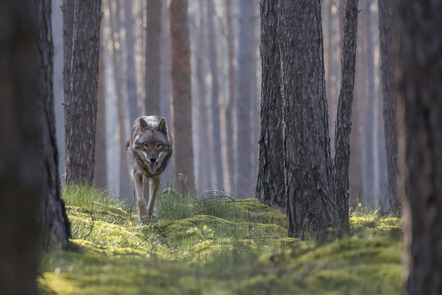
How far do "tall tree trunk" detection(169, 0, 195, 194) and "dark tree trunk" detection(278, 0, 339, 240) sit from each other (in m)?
12.5

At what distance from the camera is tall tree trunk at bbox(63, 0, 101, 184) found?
12.0 m

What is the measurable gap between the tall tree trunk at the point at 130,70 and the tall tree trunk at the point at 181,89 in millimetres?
7259

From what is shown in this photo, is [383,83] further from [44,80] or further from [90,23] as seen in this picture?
[44,80]

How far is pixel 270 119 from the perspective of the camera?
1098 cm

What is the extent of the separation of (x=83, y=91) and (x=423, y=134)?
948cm

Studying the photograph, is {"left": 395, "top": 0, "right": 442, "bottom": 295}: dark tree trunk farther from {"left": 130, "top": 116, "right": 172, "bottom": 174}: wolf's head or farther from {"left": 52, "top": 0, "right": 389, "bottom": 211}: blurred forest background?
{"left": 52, "top": 0, "right": 389, "bottom": 211}: blurred forest background

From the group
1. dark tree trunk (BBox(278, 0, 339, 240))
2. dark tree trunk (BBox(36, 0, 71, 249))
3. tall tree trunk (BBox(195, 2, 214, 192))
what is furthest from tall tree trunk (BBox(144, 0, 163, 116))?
tall tree trunk (BBox(195, 2, 214, 192))

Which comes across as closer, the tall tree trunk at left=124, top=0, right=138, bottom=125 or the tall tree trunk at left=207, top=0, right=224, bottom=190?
the tall tree trunk at left=124, top=0, right=138, bottom=125

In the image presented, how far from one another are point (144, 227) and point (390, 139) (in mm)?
8890

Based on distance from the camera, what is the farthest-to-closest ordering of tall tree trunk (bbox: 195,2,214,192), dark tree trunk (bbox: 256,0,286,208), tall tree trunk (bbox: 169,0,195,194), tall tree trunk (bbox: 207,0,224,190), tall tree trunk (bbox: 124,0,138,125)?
1. tall tree trunk (bbox: 195,2,214,192)
2. tall tree trunk (bbox: 207,0,224,190)
3. tall tree trunk (bbox: 124,0,138,125)
4. tall tree trunk (bbox: 169,0,195,194)
5. dark tree trunk (bbox: 256,0,286,208)

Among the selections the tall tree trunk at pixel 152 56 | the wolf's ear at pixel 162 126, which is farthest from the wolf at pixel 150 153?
the tall tree trunk at pixel 152 56

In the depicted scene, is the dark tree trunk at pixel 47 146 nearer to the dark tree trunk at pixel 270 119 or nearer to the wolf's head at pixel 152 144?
the wolf's head at pixel 152 144

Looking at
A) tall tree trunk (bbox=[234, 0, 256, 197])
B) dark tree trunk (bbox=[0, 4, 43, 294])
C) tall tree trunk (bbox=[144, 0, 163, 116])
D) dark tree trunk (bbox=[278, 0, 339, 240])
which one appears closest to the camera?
dark tree trunk (bbox=[0, 4, 43, 294])

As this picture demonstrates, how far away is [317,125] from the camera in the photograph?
25.8 ft
